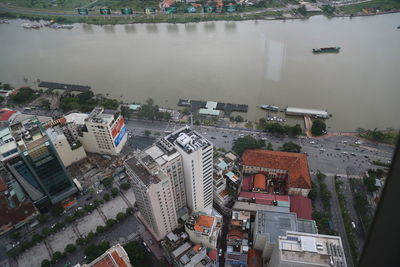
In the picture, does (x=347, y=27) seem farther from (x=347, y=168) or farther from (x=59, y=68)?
(x=59, y=68)

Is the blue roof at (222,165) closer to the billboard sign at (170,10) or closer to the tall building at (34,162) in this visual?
the tall building at (34,162)

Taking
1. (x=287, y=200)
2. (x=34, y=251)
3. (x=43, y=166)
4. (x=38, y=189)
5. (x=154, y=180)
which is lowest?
(x=34, y=251)

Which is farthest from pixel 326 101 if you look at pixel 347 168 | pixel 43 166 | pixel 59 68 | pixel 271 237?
pixel 59 68

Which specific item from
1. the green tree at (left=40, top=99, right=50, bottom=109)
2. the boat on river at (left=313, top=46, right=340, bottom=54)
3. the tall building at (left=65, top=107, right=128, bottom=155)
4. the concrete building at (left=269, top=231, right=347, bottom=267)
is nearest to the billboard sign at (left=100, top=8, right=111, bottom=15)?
the green tree at (left=40, top=99, right=50, bottom=109)

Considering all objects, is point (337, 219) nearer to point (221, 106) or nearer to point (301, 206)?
point (301, 206)

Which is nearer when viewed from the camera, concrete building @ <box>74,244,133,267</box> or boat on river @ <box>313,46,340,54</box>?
concrete building @ <box>74,244,133,267</box>

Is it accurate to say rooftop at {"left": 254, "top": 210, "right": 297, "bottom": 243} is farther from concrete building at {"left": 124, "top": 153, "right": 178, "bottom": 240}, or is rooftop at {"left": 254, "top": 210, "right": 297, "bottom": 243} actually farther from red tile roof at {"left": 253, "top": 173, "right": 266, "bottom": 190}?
concrete building at {"left": 124, "top": 153, "right": 178, "bottom": 240}
